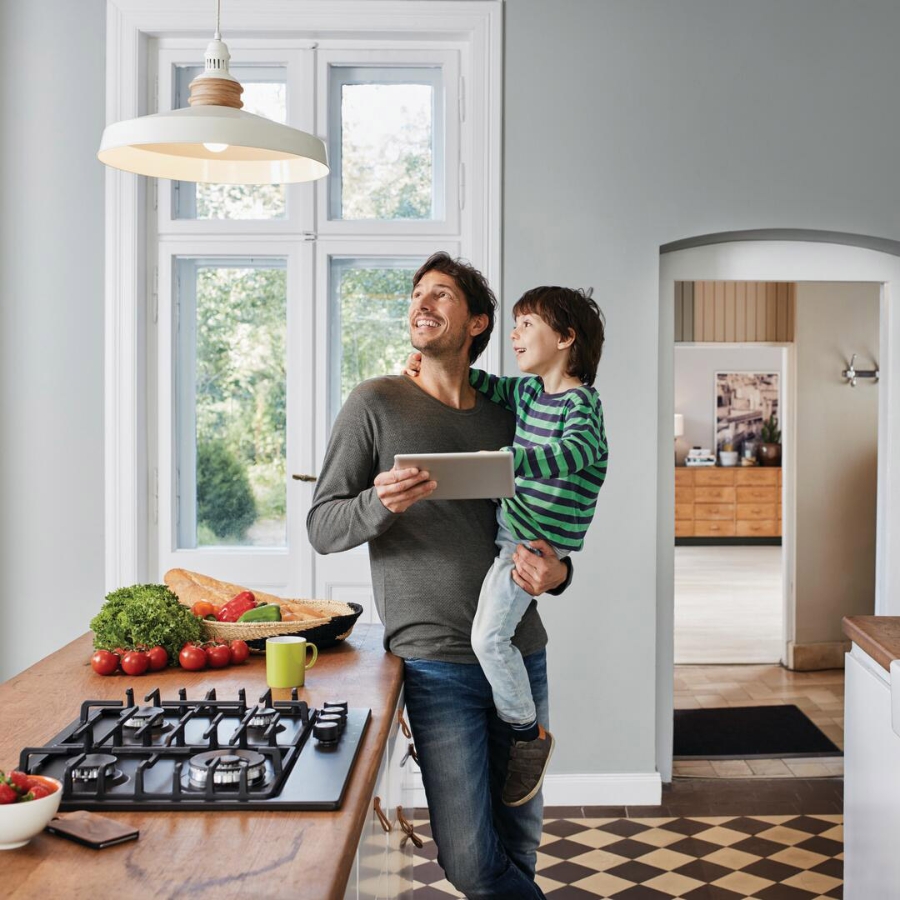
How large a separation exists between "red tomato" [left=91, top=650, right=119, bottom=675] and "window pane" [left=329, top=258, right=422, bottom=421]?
1.93m

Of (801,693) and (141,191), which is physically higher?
(141,191)

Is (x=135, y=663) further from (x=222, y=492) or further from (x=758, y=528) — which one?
(x=758, y=528)

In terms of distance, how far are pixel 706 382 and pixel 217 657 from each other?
37.2 feet

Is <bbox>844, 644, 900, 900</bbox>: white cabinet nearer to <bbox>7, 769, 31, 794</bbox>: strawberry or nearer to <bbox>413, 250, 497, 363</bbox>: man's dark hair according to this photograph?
<bbox>413, 250, 497, 363</bbox>: man's dark hair

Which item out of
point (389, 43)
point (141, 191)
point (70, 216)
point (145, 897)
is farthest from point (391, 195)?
point (145, 897)

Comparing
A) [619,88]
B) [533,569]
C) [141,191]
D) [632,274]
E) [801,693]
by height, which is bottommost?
[801,693]

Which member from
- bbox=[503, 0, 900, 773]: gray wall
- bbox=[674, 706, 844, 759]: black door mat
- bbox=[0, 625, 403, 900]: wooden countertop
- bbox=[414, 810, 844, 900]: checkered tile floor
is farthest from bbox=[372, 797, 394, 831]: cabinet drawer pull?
bbox=[674, 706, 844, 759]: black door mat

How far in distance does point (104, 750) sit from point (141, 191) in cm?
275

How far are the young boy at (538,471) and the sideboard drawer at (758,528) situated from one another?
1006cm

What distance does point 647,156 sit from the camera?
3807 mm

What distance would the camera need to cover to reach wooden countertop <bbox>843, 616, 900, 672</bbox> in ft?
7.32

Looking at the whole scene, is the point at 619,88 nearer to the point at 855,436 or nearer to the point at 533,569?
the point at 533,569

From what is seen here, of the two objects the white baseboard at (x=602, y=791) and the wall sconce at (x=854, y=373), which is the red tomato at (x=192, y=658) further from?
the wall sconce at (x=854, y=373)

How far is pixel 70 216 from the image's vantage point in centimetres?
378
